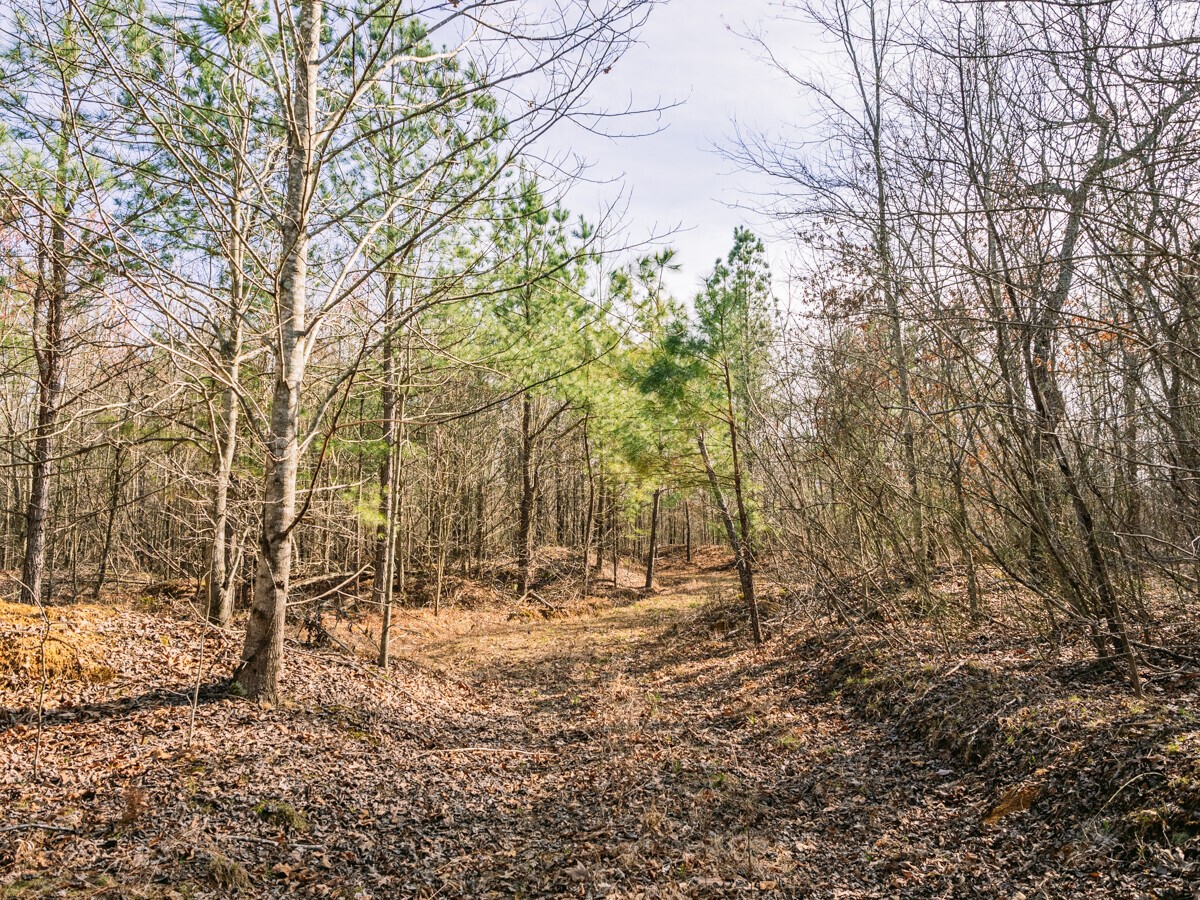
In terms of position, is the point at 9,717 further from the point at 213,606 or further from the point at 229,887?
the point at 213,606

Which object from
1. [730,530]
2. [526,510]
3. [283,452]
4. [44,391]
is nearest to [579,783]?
[283,452]

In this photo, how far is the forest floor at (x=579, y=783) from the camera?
3418 mm

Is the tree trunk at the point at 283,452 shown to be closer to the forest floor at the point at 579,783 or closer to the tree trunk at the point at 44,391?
the forest floor at the point at 579,783

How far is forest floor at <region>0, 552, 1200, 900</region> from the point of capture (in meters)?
3.42

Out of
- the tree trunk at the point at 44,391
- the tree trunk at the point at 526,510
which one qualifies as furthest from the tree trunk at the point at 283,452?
the tree trunk at the point at 526,510

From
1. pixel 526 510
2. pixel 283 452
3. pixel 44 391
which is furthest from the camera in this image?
pixel 526 510

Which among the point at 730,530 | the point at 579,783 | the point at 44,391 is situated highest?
the point at 44,391

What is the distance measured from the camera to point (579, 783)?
5176 mm

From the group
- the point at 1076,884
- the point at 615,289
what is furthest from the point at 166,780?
the point at 615,289

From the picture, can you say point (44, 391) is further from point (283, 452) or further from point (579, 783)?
point (579, 783)

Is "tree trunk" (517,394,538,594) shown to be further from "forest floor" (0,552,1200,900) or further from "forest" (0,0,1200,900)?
"forest floor" (0,552,1200,900)

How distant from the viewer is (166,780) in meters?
4.17

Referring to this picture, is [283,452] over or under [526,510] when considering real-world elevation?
over

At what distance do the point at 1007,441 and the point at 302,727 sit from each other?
601 cm
